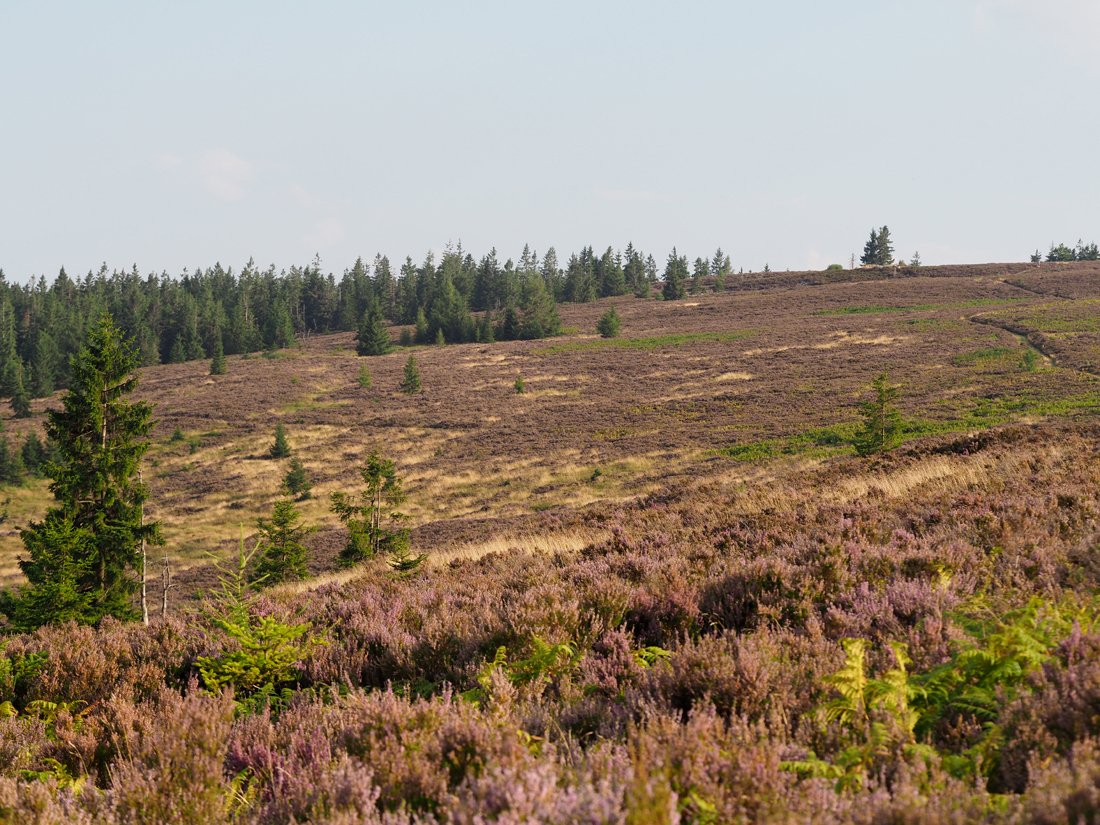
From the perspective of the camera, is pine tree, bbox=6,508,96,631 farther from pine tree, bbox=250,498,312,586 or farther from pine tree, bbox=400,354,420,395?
pine tree, bbox=400,354,420,395

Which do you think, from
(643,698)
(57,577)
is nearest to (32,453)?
(57,577)

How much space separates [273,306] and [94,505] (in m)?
104

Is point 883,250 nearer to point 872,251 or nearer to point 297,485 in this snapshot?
point 872,251

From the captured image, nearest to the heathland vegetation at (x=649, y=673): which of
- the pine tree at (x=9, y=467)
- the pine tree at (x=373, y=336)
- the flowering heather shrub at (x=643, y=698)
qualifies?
the flowering heather shrub at (x=643, y=698)

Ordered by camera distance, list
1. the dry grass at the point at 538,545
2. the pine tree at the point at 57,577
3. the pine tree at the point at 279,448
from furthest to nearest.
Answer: the pine tree at the point at 279,448 < the pine tree at the point at 57,577 < the dry grass at the point at 538,545

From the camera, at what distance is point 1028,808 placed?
6.61ft

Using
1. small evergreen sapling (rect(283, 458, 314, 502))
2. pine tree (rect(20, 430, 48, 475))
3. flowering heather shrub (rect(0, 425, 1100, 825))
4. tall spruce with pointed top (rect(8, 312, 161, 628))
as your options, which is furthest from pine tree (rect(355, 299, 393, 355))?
flowering heather shrub (rect(0, 425, 1100, 825))

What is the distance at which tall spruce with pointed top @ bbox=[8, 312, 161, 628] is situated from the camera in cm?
1958

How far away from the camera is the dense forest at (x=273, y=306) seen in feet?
315

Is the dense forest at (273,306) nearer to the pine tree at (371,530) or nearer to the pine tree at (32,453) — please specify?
the pine tree at (32,453)

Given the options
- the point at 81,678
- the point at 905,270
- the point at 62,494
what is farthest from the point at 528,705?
the point at 905,270

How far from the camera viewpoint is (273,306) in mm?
117500

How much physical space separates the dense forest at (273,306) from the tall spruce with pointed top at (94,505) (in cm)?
6741

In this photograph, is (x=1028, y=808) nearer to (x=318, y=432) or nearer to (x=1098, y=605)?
(x=1098, y=605)
